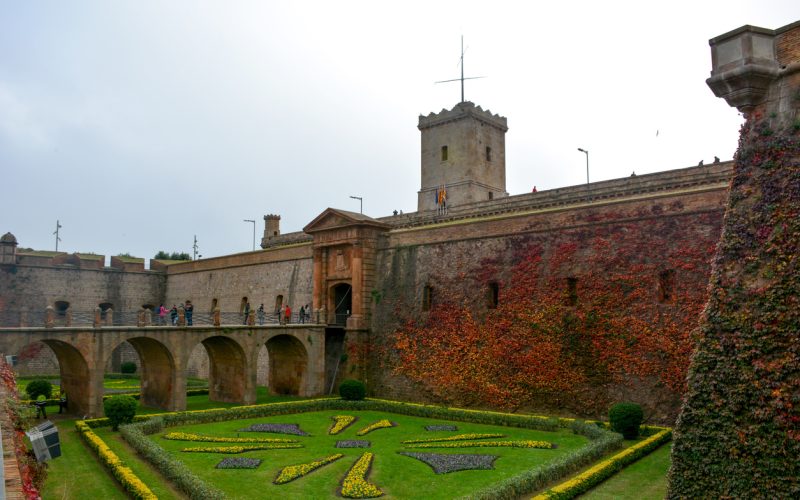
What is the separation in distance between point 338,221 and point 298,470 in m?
16.5

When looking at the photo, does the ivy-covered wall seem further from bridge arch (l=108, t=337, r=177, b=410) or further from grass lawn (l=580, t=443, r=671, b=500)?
bridge arch (l=108, t=337, r=177, b=410)

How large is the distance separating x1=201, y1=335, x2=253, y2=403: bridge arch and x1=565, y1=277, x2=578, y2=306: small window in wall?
13399 millimetres

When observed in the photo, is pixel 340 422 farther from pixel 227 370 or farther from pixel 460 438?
pixel 227 370

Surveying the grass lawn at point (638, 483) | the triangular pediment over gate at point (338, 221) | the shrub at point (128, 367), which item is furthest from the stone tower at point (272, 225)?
the grass lawn at point (638, 483)

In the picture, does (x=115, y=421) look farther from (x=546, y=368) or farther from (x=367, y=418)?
(x=546, y=368)

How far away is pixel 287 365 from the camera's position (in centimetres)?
3027

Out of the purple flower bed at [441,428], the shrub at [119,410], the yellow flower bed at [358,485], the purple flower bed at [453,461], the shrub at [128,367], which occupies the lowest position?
the yellow flower bed at [358,485]

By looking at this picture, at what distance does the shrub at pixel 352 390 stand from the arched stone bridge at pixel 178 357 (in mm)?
2574

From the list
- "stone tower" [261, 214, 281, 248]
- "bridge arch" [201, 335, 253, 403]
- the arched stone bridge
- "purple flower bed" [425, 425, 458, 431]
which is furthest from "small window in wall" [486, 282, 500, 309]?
"stone tower" [261, 214, 281, 248]

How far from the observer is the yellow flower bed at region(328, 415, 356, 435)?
2170 centimetres

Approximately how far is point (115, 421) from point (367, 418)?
28.5ft

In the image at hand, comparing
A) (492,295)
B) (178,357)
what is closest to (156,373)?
(178,357)

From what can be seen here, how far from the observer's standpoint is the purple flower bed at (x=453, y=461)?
16.1m

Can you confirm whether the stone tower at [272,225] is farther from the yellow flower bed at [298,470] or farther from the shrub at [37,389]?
the yellow flower bed at [298,470]
